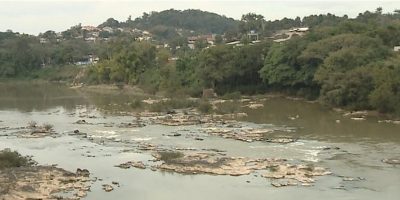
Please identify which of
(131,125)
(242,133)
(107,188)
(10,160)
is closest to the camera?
(107,188)

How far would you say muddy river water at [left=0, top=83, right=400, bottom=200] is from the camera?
22906mm

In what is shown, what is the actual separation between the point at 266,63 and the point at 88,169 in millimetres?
34634

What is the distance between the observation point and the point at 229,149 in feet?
103

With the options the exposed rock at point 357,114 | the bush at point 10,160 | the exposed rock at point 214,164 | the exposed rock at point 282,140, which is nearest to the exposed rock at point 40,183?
the bush at point 10,160

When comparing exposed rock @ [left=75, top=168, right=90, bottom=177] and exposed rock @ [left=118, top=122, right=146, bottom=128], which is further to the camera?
exposed rock @ [left=118, top=122, right=146, bottom=128]

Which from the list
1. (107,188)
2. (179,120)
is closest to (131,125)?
(179,120)

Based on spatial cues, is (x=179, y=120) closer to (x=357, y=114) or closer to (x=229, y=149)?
(x=229, y=149)

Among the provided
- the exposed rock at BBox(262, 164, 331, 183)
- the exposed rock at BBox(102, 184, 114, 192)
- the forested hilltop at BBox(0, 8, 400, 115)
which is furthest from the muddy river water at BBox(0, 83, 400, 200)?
the forested hilltop at BBox(0, 8, 400, 115)

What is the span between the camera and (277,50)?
192ft

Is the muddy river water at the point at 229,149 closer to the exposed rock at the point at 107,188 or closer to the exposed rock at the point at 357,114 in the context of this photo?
the exposed rock at the point at 107,188

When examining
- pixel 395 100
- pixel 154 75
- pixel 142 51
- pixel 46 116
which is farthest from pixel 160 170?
pixel 142 51

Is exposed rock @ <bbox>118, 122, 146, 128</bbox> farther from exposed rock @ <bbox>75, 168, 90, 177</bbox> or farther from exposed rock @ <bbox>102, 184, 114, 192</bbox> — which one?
exposed rock @ <bbox>102, 184, 114, 192</bbox>

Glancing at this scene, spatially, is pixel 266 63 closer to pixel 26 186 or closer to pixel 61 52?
pixel 26 186

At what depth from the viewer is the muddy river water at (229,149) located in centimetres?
2291
